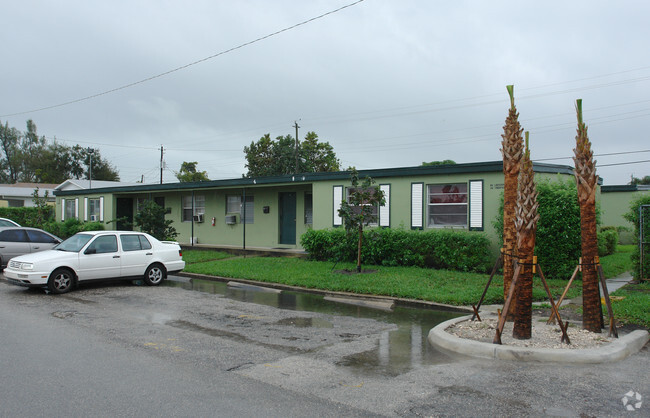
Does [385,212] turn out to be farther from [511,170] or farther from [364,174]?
[511,170]

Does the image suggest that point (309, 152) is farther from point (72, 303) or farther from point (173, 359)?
point (173, 359)

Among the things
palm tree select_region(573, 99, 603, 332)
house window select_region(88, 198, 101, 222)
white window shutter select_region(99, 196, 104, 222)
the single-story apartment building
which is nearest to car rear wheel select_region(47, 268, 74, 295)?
the single-story apartment building

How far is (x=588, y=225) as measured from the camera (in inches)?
289

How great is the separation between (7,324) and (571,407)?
8.40 metres

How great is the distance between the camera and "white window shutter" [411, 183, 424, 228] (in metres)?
14.9

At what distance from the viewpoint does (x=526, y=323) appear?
22.5ft

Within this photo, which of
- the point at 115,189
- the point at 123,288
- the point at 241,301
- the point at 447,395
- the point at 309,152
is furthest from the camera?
the point at 309,152

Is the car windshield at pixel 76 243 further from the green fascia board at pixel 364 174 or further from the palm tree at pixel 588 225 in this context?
the palm tree at pixel 588 225

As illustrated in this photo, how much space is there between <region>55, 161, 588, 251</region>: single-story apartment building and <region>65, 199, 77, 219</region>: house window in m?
0.06

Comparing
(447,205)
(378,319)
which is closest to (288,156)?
(447,205)

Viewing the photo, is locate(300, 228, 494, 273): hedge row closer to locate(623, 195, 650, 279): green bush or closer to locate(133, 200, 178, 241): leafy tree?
locate(623, 195, 650, 279): green bush

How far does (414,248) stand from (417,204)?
152cm

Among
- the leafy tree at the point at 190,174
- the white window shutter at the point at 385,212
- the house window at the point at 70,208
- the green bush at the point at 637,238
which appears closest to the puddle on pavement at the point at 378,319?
the white window shutter at the point at 385,212

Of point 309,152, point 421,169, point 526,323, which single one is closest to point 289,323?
point 526,323
